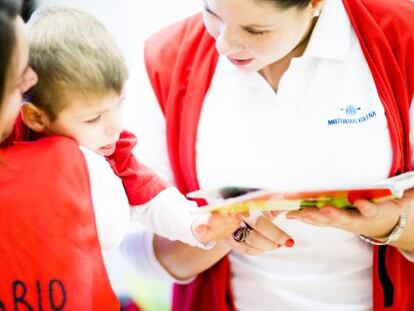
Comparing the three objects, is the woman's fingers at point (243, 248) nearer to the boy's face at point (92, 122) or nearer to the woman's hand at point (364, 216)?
the woman's hand at point (364, 216)

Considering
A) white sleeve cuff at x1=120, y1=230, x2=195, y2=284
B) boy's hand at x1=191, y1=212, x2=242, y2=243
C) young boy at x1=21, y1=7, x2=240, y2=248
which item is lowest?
white sleeve cuff at x1=120, y1=230, x2=195, y2=284

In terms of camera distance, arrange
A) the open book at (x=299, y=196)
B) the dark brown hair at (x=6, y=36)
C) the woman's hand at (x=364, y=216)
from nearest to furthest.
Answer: the dark brown hair at (x=6, y=36) → the open book at (x=299, y=196) → the woman's hand at (x=364, y=216)

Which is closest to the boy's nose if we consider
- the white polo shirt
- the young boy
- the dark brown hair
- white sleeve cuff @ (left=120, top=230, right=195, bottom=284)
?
the young boy

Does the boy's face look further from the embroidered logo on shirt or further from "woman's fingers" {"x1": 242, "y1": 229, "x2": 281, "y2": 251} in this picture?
the embroidered logo on shirt

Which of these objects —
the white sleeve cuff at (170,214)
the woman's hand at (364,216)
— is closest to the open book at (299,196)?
the woman's hand at (364,216)

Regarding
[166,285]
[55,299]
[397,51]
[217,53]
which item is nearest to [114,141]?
[55,299]

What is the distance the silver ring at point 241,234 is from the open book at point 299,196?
19cm

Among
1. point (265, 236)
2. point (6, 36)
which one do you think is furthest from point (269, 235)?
point (6, 36)

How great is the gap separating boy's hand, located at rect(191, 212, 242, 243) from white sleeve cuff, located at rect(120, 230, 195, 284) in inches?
10.0

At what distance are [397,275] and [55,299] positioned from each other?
773 mm

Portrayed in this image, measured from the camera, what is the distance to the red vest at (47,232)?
0.99m

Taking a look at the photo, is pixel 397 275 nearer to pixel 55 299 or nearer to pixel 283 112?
pixel 283 112

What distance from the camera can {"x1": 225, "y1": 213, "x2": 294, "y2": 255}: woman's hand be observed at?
4.42 feet

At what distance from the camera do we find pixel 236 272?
1.52 meters
